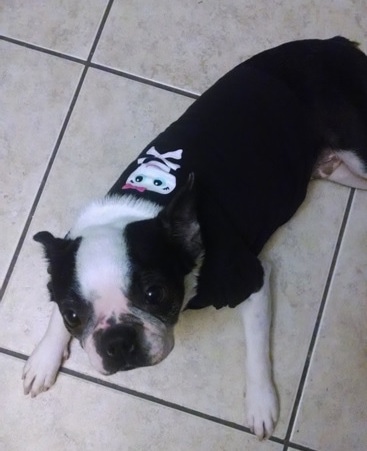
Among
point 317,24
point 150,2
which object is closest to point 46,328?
point 150,2

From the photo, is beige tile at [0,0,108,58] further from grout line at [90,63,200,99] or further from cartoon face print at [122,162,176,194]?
cartoon face print at [122,162,176,194]

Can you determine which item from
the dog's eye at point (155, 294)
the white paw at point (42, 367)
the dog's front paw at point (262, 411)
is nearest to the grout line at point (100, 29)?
the white paw at point (42, 367)

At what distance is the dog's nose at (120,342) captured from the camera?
1.47 m

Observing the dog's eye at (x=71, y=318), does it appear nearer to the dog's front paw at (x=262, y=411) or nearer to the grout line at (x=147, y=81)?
the dog's front paw at (x=262, y=411)

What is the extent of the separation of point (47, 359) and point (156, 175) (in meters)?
0.60

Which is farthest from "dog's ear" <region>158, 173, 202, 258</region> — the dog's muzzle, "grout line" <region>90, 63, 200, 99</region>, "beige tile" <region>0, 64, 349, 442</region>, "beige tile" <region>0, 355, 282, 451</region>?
"grout line" <region>90, 63, 200, 99</region>

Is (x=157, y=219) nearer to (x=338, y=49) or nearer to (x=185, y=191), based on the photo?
(x=185, y=191)

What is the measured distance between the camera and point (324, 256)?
2.04 metres

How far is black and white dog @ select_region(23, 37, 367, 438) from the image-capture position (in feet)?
4.87

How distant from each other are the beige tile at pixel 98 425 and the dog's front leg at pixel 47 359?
0.04 m

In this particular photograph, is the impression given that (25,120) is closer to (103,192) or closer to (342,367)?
(103,192)

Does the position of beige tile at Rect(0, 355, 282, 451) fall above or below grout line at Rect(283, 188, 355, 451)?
below

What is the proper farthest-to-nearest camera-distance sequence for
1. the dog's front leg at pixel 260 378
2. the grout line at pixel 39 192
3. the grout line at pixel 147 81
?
the grout line at pixel 147 81 → the grout line at pixel 39 192 → the dog's front leg at pixel 260 378

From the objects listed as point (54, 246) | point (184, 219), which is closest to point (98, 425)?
point (54, 246)
